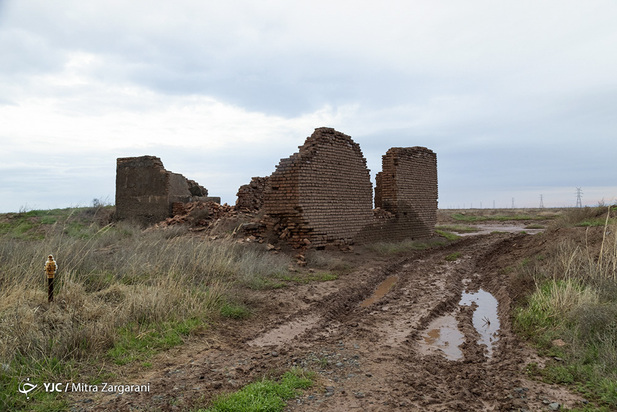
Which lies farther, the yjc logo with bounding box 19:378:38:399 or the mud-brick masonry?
the mud-brick masonry

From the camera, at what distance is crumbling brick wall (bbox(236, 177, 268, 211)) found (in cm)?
1619

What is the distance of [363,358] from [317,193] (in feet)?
26.1

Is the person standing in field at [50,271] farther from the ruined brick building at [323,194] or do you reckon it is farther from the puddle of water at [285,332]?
the ruined brick building at [323,194]

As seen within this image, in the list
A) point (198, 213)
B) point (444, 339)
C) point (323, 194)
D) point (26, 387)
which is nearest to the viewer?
point (26, 387)

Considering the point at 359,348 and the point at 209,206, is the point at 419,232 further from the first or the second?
the point at 359,348

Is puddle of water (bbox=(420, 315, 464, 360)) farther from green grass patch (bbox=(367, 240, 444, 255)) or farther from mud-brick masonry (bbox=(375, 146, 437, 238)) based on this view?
Answer: mud-brick masonry (bbox=(375, 146, 437, 238))

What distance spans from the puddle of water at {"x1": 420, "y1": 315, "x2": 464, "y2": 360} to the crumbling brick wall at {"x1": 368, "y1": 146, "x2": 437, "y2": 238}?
9726mm

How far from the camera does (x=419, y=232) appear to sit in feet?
57.1

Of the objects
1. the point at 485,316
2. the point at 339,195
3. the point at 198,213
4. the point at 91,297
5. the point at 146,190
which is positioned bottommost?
the point at 485,316

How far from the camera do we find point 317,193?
12211mm

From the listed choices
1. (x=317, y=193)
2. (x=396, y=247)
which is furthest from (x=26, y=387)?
(x=396, y=247)

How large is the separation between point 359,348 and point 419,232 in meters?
13.2

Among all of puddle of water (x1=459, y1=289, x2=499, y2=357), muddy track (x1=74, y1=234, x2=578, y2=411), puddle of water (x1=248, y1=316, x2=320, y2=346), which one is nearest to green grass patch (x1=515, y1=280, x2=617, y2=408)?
muddy track (x1=74, y1=234, x2=578, y2=411)

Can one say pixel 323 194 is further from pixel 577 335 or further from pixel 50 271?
pixel 50 271
